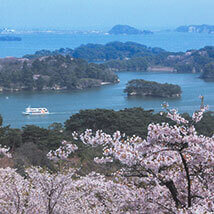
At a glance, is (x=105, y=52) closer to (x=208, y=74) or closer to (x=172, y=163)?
(x=208, y=74)

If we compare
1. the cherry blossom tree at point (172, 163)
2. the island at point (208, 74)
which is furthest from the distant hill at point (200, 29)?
the cherry blossom tree at point (172, 163)

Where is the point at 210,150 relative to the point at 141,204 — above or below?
above

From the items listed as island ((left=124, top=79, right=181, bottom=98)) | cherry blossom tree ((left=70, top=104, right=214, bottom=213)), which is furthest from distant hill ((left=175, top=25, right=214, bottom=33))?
cherry blossom tree ((left=70, top=104, right=214, bottom=213))

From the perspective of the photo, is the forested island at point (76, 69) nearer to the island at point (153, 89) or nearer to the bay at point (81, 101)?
the bay at point (81, 101)

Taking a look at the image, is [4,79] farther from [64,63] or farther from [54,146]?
[54,146]

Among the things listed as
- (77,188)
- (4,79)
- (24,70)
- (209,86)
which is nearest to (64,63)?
(24,70)

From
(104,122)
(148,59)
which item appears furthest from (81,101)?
(148,59)

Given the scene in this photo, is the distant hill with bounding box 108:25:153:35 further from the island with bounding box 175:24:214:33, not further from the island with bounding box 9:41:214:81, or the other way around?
the island with bounding box 9:41:214:81
